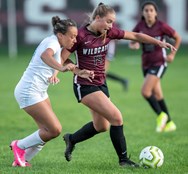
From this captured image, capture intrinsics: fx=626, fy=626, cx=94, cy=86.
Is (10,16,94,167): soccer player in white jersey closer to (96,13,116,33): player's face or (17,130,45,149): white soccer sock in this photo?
(17,130,45,149): white soccer sock

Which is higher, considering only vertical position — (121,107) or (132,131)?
(132,131)

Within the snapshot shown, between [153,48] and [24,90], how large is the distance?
4746 millimetres

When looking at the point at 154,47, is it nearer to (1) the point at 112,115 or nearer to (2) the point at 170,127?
(2) the point at 170,127

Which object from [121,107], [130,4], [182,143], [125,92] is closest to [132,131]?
[182,143]

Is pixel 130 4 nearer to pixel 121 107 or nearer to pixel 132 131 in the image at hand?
pixel 121 107

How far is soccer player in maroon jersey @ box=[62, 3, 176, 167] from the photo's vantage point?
7703 mm

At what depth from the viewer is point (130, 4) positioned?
2811 cm

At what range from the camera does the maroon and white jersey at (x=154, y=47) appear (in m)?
11.5

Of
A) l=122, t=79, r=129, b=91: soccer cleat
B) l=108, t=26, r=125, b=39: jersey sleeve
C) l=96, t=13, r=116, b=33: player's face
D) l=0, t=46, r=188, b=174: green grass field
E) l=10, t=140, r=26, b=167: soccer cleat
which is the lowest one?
l=122, t=79, r=129, b=91: soccer cleat

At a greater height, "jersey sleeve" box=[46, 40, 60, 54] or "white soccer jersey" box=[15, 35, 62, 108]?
"jersey sleeve" box=[46, 40, 60, 54]

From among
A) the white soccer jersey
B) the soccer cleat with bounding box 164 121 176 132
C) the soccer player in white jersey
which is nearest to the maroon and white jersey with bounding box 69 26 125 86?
the soccer player in white jersey

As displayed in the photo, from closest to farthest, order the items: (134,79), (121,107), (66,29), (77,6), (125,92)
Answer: (66,29) → (121,107) → (125,92) → (134,79) → (77,6)

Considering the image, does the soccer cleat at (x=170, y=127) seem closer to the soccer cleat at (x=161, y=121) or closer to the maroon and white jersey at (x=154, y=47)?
the soccer cleat at (x=161, y=121)

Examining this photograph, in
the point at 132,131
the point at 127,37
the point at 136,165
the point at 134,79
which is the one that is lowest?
the point at 134,79
